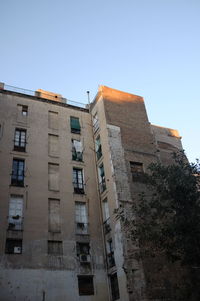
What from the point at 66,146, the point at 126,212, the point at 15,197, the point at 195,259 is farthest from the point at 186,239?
the point at 66,146

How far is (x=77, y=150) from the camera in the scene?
2550 cm

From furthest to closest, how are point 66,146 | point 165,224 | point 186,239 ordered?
point 66,146
point 165,224
point 186,239

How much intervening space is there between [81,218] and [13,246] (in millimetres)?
5159

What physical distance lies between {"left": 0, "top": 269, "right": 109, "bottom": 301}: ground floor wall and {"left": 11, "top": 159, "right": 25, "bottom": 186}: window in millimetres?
6019

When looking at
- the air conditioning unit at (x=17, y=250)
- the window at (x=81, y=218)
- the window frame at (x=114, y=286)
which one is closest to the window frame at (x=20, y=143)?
the window at (x=81, y=218)

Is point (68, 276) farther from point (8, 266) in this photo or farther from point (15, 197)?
point (15, 197)

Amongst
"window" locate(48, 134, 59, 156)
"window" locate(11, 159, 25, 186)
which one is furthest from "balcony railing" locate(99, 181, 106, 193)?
"window" locate(11, 159, 25, 186)

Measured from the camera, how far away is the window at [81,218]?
69.1 feet

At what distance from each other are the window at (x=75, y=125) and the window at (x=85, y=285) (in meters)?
12.3

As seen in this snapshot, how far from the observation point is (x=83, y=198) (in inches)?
893

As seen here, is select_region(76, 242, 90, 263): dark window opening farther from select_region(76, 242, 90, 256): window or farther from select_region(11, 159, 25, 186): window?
select_region(11, 159, 25, 186): window

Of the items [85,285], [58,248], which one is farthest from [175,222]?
[58,248]

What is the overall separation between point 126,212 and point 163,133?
40.7 ft

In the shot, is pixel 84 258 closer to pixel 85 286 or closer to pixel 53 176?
pixel 85 286
